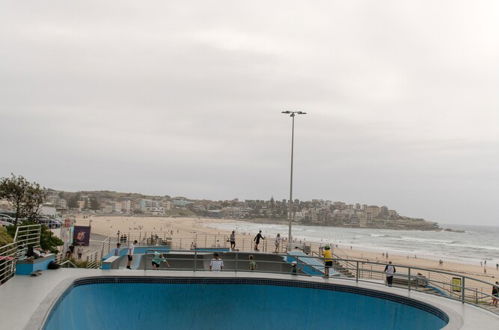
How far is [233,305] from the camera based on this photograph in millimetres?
12062

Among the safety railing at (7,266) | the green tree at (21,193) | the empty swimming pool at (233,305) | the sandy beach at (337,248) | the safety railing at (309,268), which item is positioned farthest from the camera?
the sandy beach at (337,248)

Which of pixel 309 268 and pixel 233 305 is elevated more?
pixel 309 268

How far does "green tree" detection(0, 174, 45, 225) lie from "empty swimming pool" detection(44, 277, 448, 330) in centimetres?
2009

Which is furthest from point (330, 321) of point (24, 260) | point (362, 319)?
point (24, 260)

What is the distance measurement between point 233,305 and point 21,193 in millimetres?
21977

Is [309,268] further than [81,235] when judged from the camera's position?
No

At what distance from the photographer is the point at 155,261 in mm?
15031

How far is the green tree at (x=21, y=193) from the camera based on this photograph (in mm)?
28109

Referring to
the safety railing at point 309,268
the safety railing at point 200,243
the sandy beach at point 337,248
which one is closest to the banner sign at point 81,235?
the safety railing at point 200,243

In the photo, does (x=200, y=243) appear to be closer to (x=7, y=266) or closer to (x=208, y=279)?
(x=208, y=279)

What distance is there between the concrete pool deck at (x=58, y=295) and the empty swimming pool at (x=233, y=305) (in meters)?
0.29

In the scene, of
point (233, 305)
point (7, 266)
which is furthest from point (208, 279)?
point (7, 266)

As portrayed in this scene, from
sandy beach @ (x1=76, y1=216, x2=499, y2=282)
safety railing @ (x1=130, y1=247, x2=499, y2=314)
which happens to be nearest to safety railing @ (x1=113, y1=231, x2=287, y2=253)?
sandy beach @ (x1=76, y1=216, x2=499, y2=282)

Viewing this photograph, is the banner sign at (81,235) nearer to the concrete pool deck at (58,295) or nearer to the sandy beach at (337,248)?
the sandy beach at (337,248)
